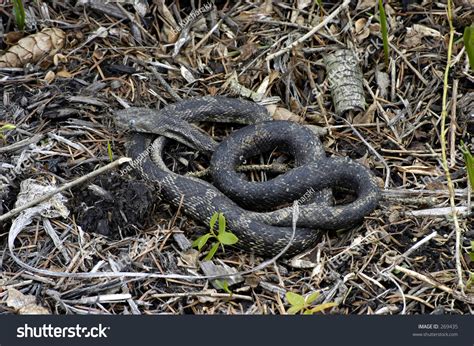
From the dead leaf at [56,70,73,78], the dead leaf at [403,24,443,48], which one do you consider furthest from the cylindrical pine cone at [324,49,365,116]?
the dead leaf at [56,70,73,78]

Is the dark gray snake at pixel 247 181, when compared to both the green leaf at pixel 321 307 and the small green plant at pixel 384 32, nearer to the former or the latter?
the green leaf at pixel 321 307

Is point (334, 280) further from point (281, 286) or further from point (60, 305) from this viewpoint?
point (60, 305)

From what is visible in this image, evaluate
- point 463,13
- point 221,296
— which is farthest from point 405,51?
point 221,296

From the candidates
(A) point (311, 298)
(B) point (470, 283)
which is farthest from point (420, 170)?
(A) point (311, 298)

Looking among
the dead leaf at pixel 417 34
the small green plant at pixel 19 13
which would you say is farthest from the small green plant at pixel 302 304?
the small green plant at pixel 19 13

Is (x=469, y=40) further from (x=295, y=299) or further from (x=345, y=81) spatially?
(x=295, y=299)

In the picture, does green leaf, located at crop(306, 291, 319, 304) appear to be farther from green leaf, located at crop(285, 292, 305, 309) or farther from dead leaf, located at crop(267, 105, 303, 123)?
dead leaf, located at crop(267, 105, 303, 123)

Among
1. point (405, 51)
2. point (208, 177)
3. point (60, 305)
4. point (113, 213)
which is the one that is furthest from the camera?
point (405, 51)
